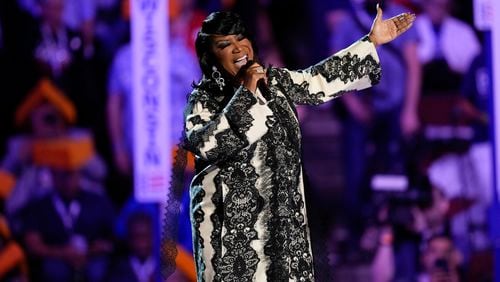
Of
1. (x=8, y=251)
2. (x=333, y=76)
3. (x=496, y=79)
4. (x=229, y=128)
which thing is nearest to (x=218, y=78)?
(x=229, y=128)

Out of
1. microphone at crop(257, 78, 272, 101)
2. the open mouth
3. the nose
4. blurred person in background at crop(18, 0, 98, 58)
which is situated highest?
blurred person in background at crop(18, 0, 98, 58)

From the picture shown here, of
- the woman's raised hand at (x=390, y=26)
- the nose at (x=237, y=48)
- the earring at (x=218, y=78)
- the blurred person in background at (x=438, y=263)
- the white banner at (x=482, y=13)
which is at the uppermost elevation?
the white banner at (x=482, y=13)

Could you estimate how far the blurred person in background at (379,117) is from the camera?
4578mm

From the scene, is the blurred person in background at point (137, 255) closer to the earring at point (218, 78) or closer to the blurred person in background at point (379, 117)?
the blurred person in background at point (379, 117)

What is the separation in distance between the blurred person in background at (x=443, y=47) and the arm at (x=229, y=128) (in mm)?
2605

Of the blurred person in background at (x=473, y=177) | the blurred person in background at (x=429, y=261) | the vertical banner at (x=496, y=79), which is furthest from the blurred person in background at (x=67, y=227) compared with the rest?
the vertical banner at (x=496, y=79)

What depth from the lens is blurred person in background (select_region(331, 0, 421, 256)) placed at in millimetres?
4578

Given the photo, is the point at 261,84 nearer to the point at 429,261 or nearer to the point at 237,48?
the point at 237,48

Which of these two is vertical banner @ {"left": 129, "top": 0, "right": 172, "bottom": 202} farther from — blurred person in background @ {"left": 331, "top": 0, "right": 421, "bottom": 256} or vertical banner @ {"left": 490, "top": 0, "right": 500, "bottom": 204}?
vertical banner @ {"left": 490, "top": 0, "right": 500, "bottom": 204}

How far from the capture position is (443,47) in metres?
4.63

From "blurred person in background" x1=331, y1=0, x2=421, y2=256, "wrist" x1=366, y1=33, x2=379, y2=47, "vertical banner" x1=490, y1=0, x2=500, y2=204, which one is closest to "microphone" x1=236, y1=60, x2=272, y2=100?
"wrist" x1=366, y1=33, x2=379, y2=47

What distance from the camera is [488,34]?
441cm

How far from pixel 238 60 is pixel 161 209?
2521 millimetres

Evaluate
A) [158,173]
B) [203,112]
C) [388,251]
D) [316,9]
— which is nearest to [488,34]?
[316,9]
